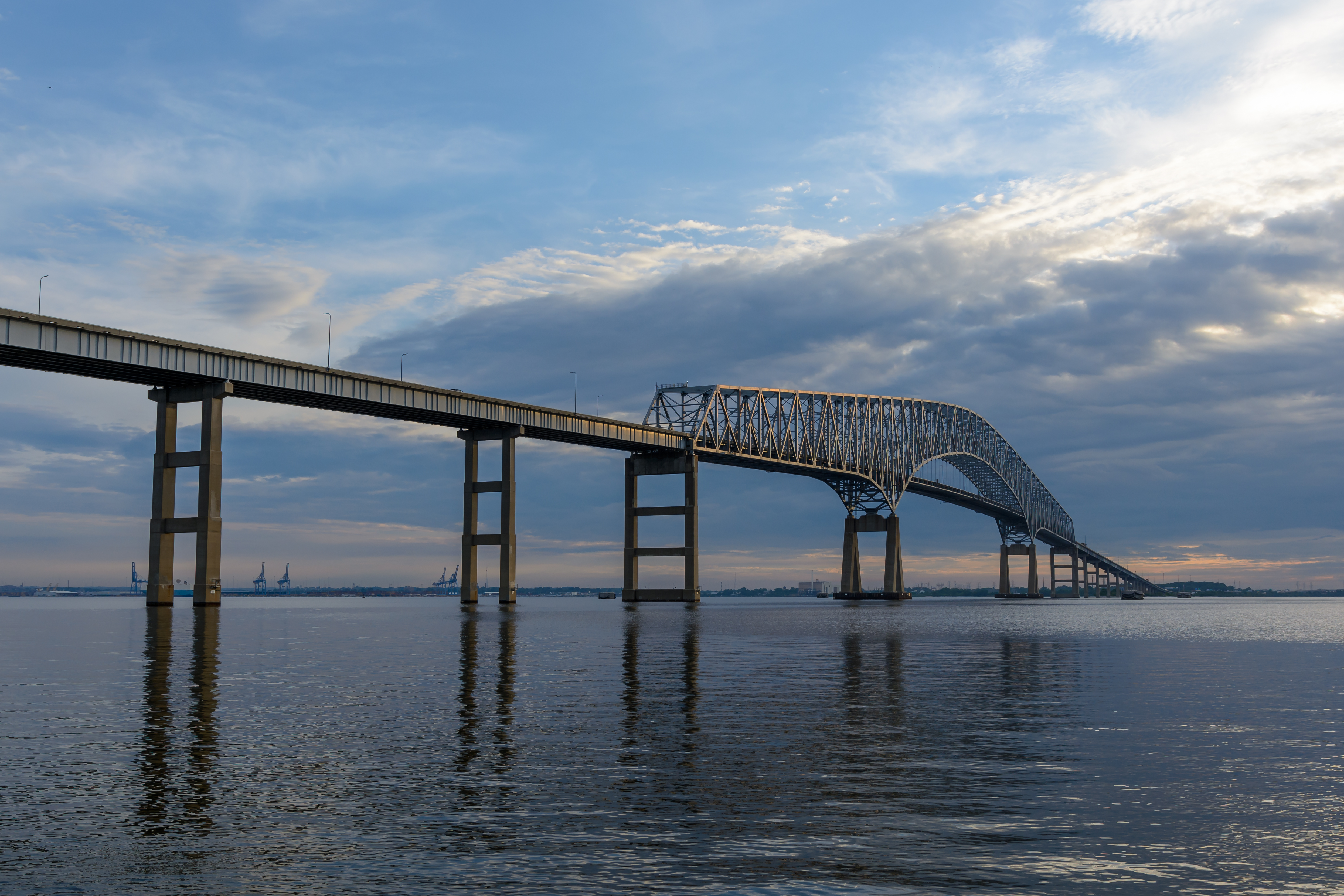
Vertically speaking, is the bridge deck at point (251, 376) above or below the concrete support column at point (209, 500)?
above

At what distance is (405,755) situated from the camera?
14758mm

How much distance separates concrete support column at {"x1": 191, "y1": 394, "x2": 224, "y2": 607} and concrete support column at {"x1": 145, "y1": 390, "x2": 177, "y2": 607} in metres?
3.04

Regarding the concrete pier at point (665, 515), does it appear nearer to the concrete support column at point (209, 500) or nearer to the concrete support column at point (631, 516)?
the concrete support column at point (631, 516)

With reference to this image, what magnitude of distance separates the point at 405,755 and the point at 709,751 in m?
4.11

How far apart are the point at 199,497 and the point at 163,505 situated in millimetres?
4737

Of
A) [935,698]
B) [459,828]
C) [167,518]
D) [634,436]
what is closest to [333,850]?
[459,828]

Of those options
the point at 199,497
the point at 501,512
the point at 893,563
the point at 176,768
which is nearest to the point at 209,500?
the point at 199,497

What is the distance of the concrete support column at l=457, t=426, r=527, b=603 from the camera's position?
109 m

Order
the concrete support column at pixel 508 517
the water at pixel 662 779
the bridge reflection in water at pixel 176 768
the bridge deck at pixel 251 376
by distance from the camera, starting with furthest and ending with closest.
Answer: the concrete support column at pixel 508 517 < the bridge deck at pixel 251 376 < the bridge reflection in water at pixel 176 768 < the water at pixel 662 779

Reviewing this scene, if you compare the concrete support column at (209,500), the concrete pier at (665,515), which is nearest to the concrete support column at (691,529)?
the concrete pier at (665,515)

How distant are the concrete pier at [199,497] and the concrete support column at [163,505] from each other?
40 millimetres

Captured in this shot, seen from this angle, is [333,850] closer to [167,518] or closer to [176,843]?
[176,843]

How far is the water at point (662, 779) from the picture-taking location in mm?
8977

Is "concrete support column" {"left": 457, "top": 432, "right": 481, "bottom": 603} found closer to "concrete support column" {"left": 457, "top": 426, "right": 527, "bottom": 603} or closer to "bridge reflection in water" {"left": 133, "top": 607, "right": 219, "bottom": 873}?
"concrete support column" {"left": 457, "top": 426, "right": 527, "bottom": 603}
